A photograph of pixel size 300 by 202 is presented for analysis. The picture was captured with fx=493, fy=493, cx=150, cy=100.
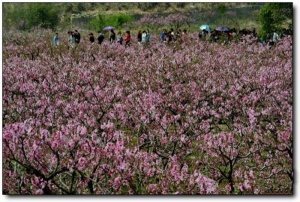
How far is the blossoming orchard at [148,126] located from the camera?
426 cm

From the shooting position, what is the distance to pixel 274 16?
6.66 meters

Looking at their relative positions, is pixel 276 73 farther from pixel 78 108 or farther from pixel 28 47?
pixel 28 47

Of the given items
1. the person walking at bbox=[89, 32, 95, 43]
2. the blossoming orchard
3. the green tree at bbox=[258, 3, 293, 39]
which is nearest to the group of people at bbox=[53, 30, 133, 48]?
the person walking at bbox=[89, 32, 95, 43]

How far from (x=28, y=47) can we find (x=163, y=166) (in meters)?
6.76

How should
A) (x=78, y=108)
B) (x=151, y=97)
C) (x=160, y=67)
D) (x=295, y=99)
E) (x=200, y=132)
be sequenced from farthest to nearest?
(x=160, y=67) < (x=151, y=97) < (x=78, y=108) < (x=200, y=132) < (x=295, y=99)

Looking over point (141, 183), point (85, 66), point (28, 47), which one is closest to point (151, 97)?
point (141, 183)

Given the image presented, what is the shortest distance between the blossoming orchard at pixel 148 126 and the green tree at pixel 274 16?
1.44 ft

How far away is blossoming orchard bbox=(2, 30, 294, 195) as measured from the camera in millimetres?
4262

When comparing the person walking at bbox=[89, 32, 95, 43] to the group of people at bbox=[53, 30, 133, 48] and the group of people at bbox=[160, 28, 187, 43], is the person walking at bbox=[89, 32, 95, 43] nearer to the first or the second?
the group of people at bbox=[53, 30, 133, 48]

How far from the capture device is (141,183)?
4336 mm

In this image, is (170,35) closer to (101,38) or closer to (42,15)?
(101,38)

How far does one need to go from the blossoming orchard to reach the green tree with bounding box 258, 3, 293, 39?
0.44 metres

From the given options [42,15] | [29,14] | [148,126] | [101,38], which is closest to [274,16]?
[148,126]

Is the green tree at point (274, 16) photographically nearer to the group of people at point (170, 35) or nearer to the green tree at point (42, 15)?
the group of people at point (170, 35)
